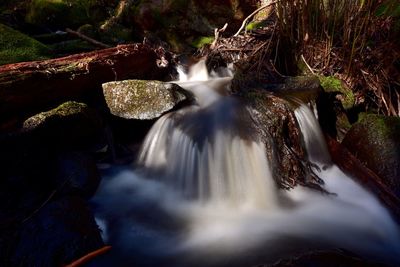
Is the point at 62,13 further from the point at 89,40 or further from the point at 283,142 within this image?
the point at 283,142

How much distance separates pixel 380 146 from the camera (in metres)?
3.43

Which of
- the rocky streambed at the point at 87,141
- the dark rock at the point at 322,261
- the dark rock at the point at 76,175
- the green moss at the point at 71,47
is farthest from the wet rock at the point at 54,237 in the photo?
the green moss at the point at 71,47

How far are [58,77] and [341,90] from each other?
3.51 meters

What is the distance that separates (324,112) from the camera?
4.34m

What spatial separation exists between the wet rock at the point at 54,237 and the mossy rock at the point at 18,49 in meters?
3.09

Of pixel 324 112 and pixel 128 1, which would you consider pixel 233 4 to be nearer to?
pixel 128 1

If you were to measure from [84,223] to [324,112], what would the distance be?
3.19 m

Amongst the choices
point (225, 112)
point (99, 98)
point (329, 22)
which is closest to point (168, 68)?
point (99, 98)

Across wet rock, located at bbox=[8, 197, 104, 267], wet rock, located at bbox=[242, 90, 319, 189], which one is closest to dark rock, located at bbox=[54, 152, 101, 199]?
wet rock, located at bbox=[8, 197, 104, 267]

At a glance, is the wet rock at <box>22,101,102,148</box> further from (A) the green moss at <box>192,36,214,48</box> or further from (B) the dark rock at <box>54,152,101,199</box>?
(A) the green moss at <box>192,36,214,48</box>

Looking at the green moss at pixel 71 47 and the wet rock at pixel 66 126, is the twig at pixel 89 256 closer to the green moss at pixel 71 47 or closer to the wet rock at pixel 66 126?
the wet rock at pixel 66 126

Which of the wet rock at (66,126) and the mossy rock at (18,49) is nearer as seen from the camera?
the wet rock at (66,126)

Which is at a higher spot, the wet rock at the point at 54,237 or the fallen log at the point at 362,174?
the fallen log at the point at 362,174

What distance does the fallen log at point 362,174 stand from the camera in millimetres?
3041
